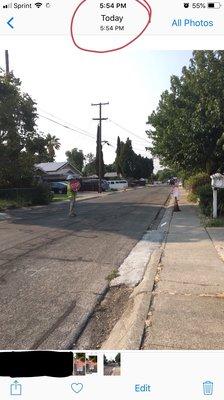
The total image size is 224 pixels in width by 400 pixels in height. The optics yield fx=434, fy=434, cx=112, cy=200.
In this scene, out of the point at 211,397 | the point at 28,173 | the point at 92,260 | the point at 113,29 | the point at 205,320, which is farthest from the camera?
the point at 28,173

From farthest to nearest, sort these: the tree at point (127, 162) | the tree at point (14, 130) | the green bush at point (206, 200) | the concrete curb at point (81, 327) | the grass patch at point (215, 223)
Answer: the tree at point (127, 162) < the tree at point (14, 130) < the green bush at point (206, 200) < the grass patch at point (215, 223) < the concrete curb at point (81, 327)

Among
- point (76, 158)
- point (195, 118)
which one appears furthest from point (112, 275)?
point (76, 158)

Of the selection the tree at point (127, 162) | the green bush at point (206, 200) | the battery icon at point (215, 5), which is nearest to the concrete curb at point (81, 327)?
the battery icon at point (215, 5)

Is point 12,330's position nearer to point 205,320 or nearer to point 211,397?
point 205,320

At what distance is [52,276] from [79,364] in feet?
15.1

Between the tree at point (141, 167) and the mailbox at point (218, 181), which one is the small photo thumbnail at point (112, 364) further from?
the tree at point (141, 167)

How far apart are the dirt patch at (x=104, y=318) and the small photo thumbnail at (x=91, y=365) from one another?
195cm

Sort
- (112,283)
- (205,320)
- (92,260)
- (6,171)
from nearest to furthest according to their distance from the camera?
(205,320)
(112,283)
(92,260)
(6,171)

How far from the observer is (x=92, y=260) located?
791cm

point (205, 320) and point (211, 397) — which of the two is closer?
point (211, 397)

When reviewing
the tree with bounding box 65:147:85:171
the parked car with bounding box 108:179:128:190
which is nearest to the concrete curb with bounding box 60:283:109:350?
the parked car with bounding box 108:179:128:190

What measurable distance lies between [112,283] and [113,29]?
4.63 meters

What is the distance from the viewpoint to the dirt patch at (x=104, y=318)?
4031mm

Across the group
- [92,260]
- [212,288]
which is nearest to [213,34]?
[212,288]
